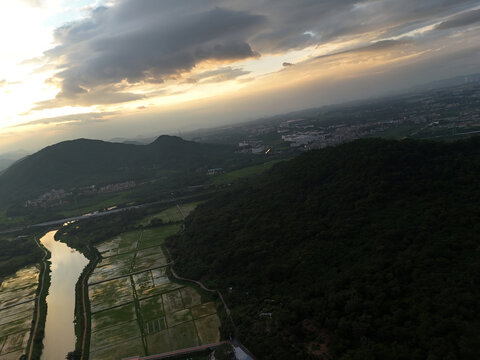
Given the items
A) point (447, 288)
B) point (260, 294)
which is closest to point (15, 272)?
point (260, 294)

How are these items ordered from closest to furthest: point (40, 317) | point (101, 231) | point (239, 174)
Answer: point (40, 317) < point (101, 231) < point (239, 174)

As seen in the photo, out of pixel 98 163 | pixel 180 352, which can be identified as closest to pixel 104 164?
pixel 98 163

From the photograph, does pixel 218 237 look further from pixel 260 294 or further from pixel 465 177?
pixel 465 177

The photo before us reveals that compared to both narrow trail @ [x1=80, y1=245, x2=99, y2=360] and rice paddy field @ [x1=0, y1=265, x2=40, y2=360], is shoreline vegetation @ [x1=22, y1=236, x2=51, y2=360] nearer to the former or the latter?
rice paddy field @ [x1=0, y1=265, x2=40, y2=360]

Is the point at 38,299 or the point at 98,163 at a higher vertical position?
the point at 98,163

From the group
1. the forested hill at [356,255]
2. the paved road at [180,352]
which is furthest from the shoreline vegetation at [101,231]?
the forested hill at [356,255]

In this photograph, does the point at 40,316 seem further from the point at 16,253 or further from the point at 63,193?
the point at 63,193

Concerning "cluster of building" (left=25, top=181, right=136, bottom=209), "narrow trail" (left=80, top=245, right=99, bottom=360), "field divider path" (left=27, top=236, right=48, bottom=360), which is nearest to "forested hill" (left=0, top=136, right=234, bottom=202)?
"cluster of building" (left=25, top=181, right=136, bottom=209)
